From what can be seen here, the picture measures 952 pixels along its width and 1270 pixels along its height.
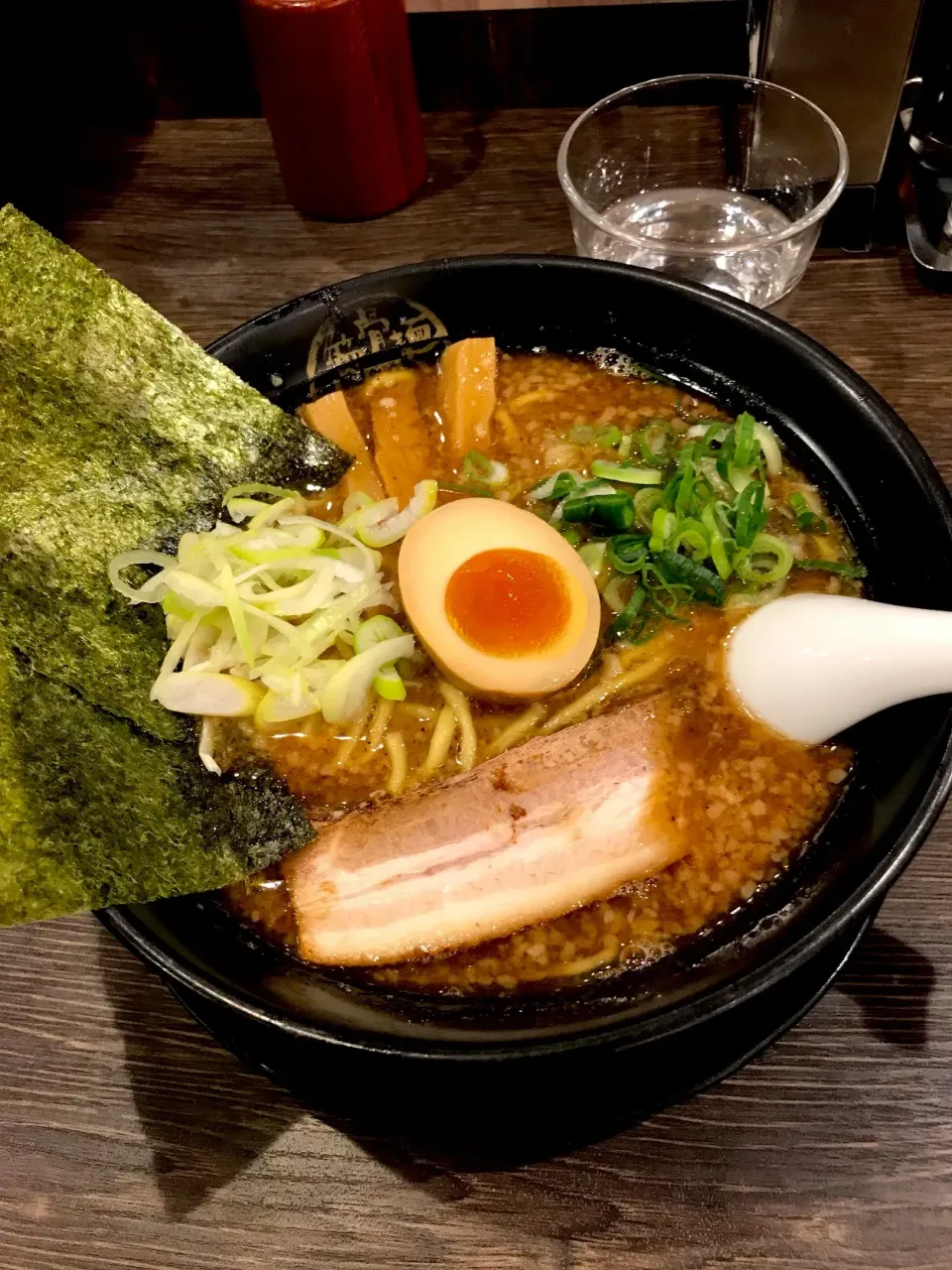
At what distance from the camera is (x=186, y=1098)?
4.06ft

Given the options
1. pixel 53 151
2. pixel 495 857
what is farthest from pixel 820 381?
pixel 53 151

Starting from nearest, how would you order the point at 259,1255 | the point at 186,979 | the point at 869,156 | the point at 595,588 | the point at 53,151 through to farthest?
the point at 186,979
the point at 259,1255
the point at 595,588
the point at 869,156
the point at 53,151

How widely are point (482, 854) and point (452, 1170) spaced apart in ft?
1.28

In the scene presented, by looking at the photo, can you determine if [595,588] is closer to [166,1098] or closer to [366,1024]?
[366,1024]

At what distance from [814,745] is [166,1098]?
1006 mm

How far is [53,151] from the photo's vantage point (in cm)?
249

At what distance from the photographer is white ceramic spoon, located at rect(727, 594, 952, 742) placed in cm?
110

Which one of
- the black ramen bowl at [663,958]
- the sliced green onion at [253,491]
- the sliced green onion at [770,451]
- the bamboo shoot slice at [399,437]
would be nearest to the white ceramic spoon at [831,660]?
the black ramen bowl at [663,958]

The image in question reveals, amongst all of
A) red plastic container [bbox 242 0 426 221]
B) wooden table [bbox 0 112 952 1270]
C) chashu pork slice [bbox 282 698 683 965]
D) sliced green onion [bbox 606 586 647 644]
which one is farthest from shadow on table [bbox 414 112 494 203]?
wooden table [bbox 0 112 952 1270]

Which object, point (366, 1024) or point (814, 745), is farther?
point (814, 745)

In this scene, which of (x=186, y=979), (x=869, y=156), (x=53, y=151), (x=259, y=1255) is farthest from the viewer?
(x=53, y=151)

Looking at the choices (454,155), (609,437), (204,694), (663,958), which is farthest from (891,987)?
(454,155)

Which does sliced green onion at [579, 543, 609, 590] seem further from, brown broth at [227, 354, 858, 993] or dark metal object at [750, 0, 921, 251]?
dark metal object at [750, 0, 921, 251]

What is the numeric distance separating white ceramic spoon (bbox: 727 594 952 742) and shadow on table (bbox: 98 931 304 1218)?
2.77 feet
